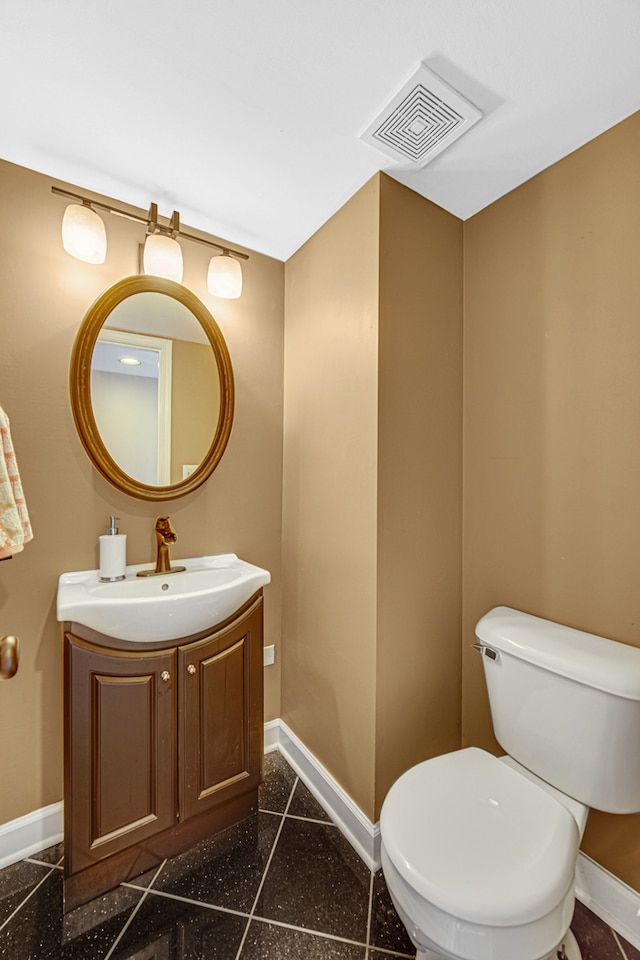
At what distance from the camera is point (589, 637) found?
1206mm

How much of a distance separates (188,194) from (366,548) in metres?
1.43

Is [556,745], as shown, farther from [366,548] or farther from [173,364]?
[173,364]

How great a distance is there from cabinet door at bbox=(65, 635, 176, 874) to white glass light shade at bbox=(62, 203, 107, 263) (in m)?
1.22

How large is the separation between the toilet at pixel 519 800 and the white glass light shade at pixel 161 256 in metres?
1.67

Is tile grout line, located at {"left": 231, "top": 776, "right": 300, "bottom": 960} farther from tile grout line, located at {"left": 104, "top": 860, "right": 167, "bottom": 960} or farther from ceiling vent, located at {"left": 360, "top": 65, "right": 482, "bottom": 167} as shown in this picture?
ceiling vent, located at {"left": 360, "top": 65, "right": 482, "bottom": 167}

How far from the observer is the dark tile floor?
1107 millimetres

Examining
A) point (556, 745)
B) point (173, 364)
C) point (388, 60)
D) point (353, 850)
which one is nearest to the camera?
point (388, 60)

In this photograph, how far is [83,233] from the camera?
53.8 inches

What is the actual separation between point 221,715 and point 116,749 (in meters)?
0.32

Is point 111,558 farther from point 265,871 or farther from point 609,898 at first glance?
point 609,898

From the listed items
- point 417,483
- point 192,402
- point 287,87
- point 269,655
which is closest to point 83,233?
point 192,402

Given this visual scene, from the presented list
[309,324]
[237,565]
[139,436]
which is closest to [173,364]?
[139,436]

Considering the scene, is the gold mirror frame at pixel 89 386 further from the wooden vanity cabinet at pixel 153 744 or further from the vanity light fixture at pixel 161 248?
the wooden vanity cabinet at pixel 153 744

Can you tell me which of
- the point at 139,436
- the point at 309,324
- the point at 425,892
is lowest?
the point at 425,892
